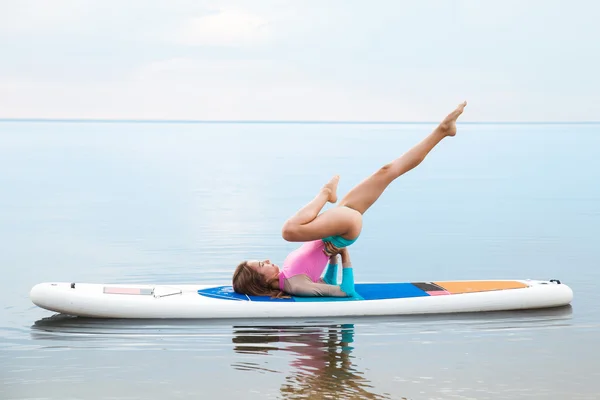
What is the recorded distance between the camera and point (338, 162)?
38.6m

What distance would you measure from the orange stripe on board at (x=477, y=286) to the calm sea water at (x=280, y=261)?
0.32m

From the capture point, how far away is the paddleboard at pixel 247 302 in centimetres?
907

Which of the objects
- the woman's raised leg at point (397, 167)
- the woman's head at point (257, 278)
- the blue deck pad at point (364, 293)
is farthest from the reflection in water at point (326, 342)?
the woman's raised leg at point (397, 167)

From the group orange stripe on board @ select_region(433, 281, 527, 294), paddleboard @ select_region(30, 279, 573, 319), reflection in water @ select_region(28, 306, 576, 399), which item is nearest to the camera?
reflection in water @ select_region(28, 306, 576, 399)

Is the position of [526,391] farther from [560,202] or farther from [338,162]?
[338,162]

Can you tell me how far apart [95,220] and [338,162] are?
21115 millimetres

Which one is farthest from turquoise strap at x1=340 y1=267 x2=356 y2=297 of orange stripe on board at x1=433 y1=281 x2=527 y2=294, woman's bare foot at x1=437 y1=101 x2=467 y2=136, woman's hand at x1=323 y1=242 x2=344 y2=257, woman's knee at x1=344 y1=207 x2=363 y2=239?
woman's bare foot at x1=437 y1=101 x2=467 y2=136

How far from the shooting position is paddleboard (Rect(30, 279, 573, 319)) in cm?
907

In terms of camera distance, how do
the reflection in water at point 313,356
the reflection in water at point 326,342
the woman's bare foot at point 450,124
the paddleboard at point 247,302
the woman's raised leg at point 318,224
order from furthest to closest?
1. the woman's bare foot at point 450,124
2. the paddleboard at point 247,302
3. the woman's raised leg at point 318,224
4. the reflection in water at point 326,342
5. the reflection in water at point 313,356

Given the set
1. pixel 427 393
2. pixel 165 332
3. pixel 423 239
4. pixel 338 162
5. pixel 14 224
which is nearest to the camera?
pixel 427 393

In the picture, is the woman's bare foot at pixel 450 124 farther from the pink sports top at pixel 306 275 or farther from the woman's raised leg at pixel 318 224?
the pink sports top at pixel 306 275

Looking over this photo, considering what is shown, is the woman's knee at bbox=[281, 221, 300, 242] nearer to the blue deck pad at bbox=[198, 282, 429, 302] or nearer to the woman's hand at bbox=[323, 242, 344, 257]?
the woman's hand at bbox=[323, 242, 344, 257]

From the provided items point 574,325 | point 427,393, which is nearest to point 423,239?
point 574,325

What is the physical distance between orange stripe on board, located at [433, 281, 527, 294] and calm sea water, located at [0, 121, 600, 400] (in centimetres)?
32
